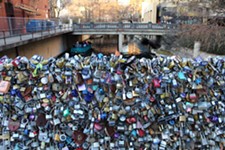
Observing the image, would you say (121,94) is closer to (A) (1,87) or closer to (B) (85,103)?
(B) (85,103)

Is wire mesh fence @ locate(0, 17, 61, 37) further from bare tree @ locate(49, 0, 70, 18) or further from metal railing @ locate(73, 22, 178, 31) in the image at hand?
bare tree @ locate(49, 0, 70, 18)

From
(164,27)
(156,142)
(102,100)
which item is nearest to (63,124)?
(102,100)

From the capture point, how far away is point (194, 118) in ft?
8.99

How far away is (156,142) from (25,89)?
2.09 m

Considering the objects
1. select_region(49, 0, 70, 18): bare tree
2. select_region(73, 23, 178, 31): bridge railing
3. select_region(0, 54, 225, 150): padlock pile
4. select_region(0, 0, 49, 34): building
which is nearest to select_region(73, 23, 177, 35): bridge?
select_region(73, 23, 178, 31): bridge railing

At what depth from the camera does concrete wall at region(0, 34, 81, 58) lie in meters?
11.3

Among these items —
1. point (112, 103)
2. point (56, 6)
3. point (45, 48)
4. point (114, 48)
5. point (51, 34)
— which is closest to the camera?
point (112, 103)

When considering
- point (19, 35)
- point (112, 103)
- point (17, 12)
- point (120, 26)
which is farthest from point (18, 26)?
point (120, 26)

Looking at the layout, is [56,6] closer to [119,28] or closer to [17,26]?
[119,28]

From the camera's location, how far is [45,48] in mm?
16672

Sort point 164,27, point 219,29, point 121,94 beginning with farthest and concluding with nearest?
1. point 164,27
2. point 219,29
3. point 121,94

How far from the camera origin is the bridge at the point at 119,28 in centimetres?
2320

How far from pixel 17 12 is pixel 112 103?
20995mm

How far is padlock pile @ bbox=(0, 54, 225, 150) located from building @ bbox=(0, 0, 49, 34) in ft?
29.2
